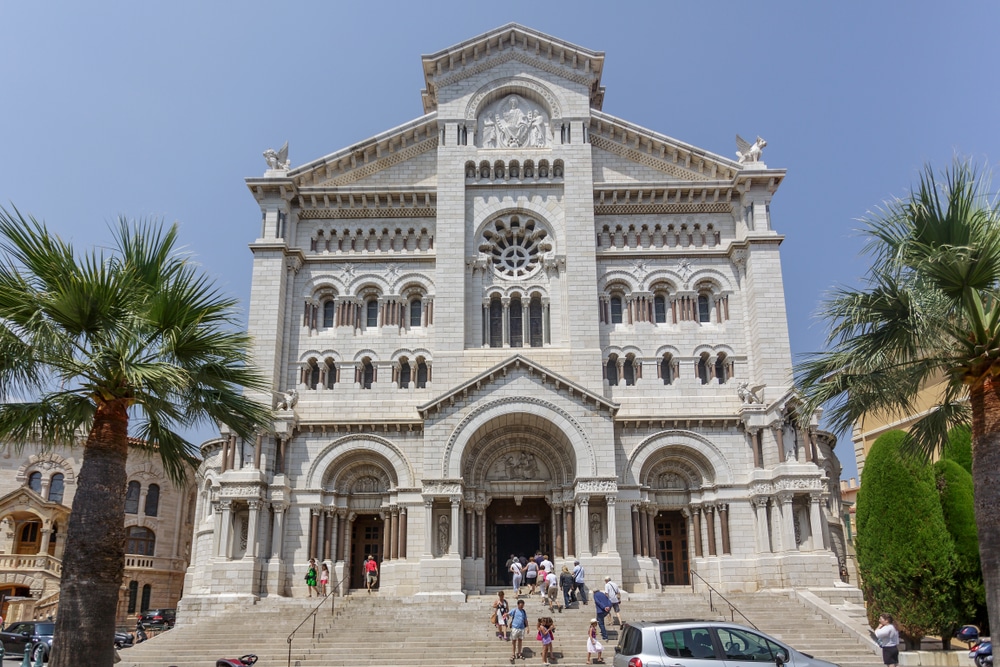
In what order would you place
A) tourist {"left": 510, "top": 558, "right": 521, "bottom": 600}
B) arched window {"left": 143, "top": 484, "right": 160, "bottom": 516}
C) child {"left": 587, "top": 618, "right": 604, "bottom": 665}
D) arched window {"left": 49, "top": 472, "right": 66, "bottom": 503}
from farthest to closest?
arched window {"left": 143, "top": 484, "right": 160, "bottom": 516}, arched window {"left": 49, "top": 472, "right": 66, "bottom": 503}, tourist {"left": 510, "top": 558, "right": 521, "bottom": 600}, child {"left": 587, "top": 618, "right": 604, "bottom": 665}

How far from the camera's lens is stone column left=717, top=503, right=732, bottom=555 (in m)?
33.6

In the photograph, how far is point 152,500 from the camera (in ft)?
184

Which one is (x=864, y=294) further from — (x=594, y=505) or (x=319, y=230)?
(x=319, y=230)

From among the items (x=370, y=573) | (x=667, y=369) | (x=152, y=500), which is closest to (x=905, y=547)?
(x=667, y=369)

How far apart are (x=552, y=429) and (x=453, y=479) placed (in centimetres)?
443

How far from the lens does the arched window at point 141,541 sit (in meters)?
54.5

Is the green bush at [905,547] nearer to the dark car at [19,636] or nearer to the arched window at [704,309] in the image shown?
the arched window at [704,309]

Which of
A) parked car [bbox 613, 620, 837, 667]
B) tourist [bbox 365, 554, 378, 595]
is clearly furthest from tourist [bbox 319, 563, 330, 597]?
parked car [bbox 613, 620, 837, 667]

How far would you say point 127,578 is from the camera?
172 feet

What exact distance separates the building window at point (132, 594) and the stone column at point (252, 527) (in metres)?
24.4

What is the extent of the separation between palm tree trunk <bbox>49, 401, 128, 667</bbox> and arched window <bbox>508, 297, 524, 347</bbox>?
23.4m

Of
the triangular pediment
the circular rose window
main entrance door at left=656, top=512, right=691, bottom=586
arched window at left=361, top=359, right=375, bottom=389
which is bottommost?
main entrance door at left=656, top=512, right=691, bottom=586

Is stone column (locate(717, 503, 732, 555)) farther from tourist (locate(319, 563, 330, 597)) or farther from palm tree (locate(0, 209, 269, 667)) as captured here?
palm tree (locate(0, 209, 269, 667))

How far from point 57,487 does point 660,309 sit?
3963 centimetres
